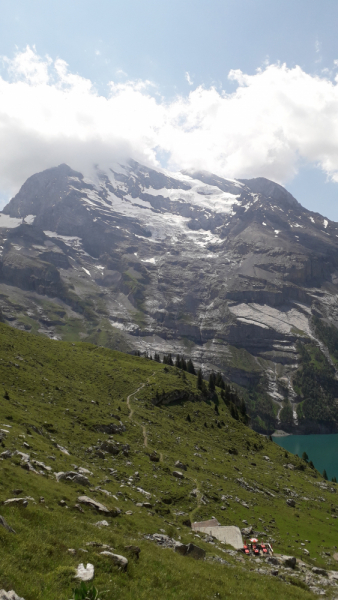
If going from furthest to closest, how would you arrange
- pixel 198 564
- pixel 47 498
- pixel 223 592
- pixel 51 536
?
pixel 47 498 → pixel 198 564 → pixel 223 592 → pixel 51 536

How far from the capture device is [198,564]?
1967 centimetres

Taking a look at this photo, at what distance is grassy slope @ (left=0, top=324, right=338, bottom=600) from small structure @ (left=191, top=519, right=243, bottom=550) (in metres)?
1.66

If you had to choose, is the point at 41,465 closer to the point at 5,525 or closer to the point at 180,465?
the point at 5,525

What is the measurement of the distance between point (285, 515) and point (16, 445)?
111 ft

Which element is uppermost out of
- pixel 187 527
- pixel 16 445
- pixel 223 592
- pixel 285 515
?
pixel 223 592

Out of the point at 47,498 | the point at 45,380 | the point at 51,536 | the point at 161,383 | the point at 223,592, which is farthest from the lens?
the point at 161,383

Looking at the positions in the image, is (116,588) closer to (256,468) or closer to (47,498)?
(47,498)

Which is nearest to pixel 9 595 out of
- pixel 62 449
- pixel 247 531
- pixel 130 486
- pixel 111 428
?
pixel 130 486

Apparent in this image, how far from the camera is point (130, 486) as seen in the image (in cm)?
3497

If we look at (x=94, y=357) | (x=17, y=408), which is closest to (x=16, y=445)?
(x=17, y=408)

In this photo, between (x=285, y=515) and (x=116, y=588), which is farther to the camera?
(x=285, y=515)

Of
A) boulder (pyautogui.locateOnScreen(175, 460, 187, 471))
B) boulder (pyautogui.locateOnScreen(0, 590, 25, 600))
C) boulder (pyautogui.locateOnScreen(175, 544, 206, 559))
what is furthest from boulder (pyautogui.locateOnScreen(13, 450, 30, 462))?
boulder (pyautogui.locateOnScreen(175, 460, 187, 471))

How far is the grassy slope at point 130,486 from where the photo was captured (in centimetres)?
1429

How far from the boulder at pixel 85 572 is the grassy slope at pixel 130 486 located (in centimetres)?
33
